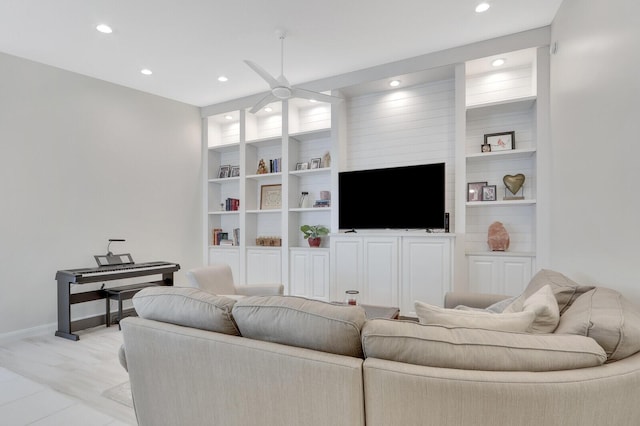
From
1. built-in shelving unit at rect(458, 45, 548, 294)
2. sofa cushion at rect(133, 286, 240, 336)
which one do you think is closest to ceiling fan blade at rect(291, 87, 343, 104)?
built-in shelving unit at rect(458, 45, 548, 294)

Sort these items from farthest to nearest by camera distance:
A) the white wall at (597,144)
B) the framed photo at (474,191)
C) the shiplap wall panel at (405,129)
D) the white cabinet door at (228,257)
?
1. the white cabinet door at (228,257)
2. the shiplap wall panel at (405,129)
3. the framed photo at (474,191)
4. the white wall at (597,144)

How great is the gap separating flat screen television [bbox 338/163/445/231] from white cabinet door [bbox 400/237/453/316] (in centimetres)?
23

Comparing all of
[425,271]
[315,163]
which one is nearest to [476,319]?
[425,271]

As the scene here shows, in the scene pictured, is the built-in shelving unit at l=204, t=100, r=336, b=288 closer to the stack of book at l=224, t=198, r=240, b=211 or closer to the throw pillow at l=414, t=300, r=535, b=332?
the stack of book at l=224, t=198, r=240, b=211

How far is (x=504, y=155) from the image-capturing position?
391 cm

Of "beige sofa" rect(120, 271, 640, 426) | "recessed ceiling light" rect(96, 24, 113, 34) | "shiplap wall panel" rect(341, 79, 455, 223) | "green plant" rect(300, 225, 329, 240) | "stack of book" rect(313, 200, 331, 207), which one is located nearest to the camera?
"beige sofa" rect(120, 271, 640, 426)

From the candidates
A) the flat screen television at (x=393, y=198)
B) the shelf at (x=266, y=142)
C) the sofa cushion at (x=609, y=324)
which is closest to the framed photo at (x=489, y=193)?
the flat screen television at (x=393, y=198)

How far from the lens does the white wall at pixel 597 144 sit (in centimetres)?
184

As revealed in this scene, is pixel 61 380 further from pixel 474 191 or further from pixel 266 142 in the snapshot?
pixel 474 191

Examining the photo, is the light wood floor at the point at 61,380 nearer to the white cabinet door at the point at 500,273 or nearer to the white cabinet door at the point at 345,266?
the white cabinet door at the point at 345,266

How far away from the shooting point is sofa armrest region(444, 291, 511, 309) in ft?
9.03

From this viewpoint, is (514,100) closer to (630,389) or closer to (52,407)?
(630,389)

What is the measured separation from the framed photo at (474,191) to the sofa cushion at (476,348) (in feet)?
10.3

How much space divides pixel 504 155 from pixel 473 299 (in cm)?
193
